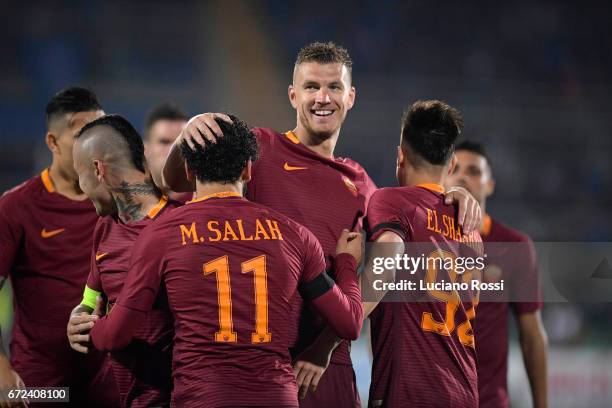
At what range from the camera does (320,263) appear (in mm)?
3324

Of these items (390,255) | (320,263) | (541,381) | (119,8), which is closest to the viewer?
(320,263)

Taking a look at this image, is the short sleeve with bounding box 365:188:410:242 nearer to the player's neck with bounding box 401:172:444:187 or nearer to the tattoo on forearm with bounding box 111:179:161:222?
the player's neck with bounding box 401:172:444:187

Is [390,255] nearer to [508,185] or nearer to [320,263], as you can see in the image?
[320,263]

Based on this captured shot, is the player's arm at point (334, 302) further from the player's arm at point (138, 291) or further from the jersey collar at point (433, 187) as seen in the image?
the jersey collar at point (433, 187)

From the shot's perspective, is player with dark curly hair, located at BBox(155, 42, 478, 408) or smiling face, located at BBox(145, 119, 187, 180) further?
smiling face, located at BBox(145, 119, 187, 180)

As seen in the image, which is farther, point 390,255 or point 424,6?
point 424,6

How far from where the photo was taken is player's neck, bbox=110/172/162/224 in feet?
12.2

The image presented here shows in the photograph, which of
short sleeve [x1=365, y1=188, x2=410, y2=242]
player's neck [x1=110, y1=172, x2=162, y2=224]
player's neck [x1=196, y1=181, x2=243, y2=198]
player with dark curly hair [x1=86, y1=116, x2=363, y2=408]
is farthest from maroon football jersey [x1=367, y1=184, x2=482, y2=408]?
player's neck [x1=110, y1=172, x2=162, y2=224]

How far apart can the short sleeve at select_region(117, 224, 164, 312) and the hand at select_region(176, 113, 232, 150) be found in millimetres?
445

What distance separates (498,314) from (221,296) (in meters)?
2.96

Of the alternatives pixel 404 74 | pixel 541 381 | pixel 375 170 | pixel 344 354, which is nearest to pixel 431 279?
pixel 344 354

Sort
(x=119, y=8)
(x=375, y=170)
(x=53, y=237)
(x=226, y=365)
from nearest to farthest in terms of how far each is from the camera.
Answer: (x=226, y=365) < (x=53, y=237) < (x=375, y=170) < (x=119, y=8)

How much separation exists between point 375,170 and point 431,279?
10809 mm

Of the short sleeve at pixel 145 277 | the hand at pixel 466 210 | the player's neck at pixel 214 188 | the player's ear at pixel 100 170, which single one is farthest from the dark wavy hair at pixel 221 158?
the hand at pixel 466 210
